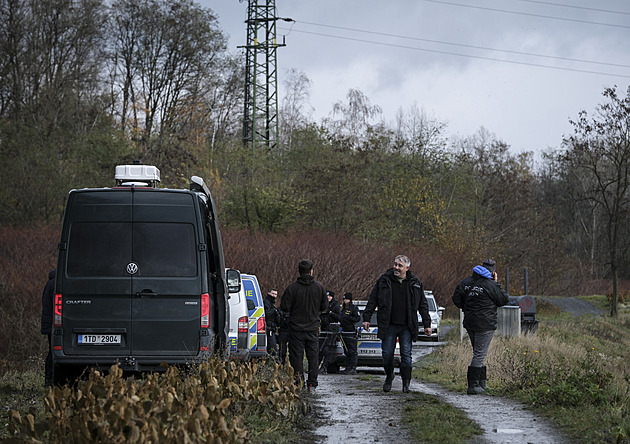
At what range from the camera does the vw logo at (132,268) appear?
452 inches

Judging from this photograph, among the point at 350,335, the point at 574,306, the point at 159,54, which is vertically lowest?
the point at 574,306

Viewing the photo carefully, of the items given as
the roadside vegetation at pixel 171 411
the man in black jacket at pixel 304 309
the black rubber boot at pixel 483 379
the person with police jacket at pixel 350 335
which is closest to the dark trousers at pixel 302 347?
the man in black jacket at pixel 304 309

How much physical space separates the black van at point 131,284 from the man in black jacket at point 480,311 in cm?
363

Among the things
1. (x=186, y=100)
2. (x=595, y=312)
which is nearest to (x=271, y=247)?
(x=186, y=100)

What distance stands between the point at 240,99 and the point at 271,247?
1841 centimetres

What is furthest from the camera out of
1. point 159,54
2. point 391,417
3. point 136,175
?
point 159,54

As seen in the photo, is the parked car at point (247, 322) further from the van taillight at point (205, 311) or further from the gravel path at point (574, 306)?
the gravel path at point (574, 306)

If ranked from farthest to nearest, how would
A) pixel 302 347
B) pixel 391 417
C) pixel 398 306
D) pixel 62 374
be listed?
1. pixel 302 347
2. pixel 398 306
3. pixel 62 374
4. pixel 391 417

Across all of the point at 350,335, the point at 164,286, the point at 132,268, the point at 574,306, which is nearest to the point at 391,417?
the point at 164,286

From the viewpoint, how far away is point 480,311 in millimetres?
13133

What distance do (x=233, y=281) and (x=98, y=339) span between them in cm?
259

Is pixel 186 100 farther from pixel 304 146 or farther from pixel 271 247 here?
pixel 271 247

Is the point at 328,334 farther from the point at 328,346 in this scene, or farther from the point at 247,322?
the point at 247,322

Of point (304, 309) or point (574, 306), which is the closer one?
point (304, 309)
